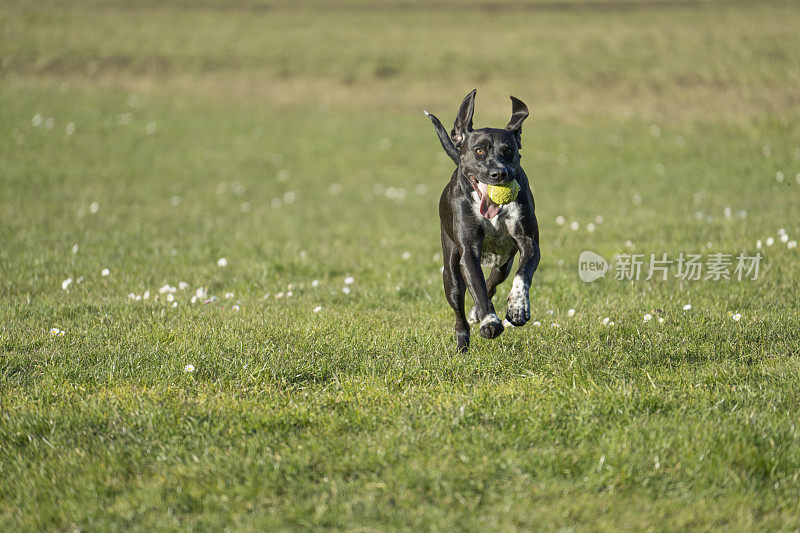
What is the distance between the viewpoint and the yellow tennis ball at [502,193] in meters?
4.62

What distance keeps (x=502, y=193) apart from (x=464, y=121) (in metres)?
0.66

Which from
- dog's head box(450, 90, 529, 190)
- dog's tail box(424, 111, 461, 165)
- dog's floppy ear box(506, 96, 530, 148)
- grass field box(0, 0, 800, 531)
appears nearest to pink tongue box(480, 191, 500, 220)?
dog's head box(450, 90, 529, 190)

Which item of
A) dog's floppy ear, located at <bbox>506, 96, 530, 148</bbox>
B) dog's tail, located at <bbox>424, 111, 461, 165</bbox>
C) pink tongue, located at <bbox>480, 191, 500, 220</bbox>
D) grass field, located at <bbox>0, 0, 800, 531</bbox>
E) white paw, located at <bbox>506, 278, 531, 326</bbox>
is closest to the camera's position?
grass field, located at <bbox>0, 0, 800, 531</bbox>

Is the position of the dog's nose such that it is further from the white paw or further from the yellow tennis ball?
the white paw

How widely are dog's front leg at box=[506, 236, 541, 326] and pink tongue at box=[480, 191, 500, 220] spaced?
0.92 feet

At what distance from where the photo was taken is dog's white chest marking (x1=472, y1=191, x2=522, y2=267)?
16.1ft

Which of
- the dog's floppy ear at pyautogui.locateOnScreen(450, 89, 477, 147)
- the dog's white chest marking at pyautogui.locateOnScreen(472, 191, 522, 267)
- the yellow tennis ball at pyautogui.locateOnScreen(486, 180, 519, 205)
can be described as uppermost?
the dog's floppy ear at pyautogui.locateOnScreen(450, 89, 477, 147)

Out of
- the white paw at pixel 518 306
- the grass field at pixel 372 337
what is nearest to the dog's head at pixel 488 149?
the white paw at pixel 518 306

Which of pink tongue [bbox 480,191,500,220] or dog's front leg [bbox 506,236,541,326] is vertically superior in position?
pink tongue [bbox 480,191,500,220]

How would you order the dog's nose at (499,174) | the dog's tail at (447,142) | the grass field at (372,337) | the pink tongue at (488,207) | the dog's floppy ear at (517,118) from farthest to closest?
the dog's tail at (447,142), the dog's floppy ear at (517,118), the pink tongue at (488,207), the dog's nose at (499,174), the grass field at (372,337)

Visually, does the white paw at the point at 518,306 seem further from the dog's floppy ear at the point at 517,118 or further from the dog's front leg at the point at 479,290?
the dog's floppy ear at the point at 517,118

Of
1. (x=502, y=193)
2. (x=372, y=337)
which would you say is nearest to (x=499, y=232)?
(x=502, y=193)

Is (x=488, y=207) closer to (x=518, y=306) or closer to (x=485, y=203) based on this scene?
(x=485, y=203)

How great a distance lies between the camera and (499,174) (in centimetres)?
450
